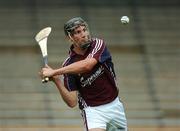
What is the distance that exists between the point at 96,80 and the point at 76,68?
0.27 m

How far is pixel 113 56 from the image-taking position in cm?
1106

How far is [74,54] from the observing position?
5875mm

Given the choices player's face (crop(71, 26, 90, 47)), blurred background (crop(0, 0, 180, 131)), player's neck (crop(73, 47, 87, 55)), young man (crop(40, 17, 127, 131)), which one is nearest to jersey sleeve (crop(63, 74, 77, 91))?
young man (crop(40, 17, 127, 131))

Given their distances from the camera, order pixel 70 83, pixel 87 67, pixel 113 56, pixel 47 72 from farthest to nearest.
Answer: pixel 113 56 < pixel 70 83 < pixel 87 67 < pixel 47 72

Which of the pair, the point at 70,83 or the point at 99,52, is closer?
the point at 99,52

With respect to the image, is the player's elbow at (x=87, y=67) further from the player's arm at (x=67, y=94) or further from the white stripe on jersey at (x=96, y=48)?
the player's arm at (x=67, y=94)

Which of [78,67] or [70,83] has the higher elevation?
[78,67]

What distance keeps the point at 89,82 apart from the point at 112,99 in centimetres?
23

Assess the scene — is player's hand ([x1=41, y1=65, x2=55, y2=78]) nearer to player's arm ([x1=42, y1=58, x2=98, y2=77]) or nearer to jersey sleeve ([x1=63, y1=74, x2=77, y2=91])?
player's arm ([x1=42, y1=58, x2=98, y2=77])

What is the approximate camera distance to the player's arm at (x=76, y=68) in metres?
5.54

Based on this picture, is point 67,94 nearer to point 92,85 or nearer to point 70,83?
point 70,83

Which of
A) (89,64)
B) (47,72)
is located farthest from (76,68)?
(47,72)

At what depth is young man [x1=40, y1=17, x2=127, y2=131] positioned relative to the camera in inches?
226

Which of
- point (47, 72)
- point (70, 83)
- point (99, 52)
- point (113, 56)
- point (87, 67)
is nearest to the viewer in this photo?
point (47, 72)
